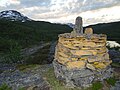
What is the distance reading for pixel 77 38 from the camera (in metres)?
28.0

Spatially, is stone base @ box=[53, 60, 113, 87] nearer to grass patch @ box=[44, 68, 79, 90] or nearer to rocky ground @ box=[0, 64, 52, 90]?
grass patch @ box=[44, 68, 79, 90]

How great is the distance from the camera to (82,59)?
28.2 metres

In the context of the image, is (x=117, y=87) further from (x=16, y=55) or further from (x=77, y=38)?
(x=16, y=55)

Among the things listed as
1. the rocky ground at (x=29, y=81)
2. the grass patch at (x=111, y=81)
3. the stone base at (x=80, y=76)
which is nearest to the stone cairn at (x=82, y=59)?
the stone base at (x=80, y=76)

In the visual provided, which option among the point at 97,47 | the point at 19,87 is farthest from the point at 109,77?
the point at 19,87

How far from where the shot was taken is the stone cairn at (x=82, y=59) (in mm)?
27859

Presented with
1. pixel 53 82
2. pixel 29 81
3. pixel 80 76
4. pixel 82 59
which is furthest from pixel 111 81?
pixel 29 81

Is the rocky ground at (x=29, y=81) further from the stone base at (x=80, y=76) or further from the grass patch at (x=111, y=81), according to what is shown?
the grass patch at (x=111, y=81)

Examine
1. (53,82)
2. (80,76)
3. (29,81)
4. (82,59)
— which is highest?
(82,59)

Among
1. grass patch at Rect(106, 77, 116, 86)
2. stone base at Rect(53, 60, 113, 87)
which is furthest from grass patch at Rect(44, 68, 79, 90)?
grass patch at Rect(106, 77, 116, 86)

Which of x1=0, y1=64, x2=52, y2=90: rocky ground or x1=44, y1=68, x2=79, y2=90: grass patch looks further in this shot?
x1=0, y1=64, x2=52, y2=90: rocky ground

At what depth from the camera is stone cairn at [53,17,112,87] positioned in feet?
91.4

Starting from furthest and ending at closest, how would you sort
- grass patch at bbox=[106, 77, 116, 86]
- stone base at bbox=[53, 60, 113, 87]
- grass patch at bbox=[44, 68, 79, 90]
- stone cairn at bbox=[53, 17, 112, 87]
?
grass patch at bbox=[106, 77, 116, 86]
grass patch at bbox=[44, 68, 79, 90]
stone cairn at bbox=[53, 17, 112, 87]
stone base at bbox=[53, 60, 113, 87]

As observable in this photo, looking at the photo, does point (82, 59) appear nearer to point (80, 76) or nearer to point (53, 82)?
point (80, 76)
